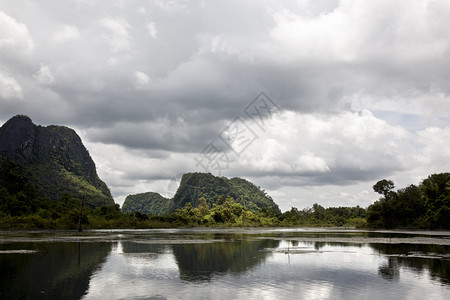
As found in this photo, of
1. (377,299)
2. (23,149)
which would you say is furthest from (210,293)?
(23,149)

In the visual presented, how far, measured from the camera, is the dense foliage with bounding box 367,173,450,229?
96.6 metres

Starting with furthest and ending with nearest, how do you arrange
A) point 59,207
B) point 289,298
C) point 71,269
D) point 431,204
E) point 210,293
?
1. point 59,207
2. point 431,204
3. point 71,269
4. point 210,293
5. point 289,298

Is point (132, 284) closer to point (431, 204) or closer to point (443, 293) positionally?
point (443, 293)

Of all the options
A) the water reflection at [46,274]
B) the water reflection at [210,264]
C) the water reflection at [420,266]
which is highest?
the water reflection at [46,274]

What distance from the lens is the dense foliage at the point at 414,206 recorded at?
96625 mm

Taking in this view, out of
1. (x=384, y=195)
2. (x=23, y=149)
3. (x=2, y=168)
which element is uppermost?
(x=23, y=149)

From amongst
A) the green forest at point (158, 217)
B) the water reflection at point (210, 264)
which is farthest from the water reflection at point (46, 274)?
the green forest at point (158, 217)

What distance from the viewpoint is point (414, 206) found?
11212 cm

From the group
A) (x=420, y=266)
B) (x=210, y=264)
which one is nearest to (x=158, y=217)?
(x=210, y=264)

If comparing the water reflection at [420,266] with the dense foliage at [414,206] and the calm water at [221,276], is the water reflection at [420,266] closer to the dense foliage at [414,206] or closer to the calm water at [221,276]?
the calm water at [221,276]

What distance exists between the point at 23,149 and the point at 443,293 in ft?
703

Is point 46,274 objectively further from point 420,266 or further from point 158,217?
point 158,217

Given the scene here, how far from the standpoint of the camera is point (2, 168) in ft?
434

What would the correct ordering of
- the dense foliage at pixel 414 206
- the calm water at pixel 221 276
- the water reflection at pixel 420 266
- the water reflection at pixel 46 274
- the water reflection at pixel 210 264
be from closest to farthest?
the water reflection at pixel 46 274, the calm water at pixel 221 276, the water reflection at pixel 420 266, the water reflection at pixel 210 264, the dense foliage at pixel 414 206
